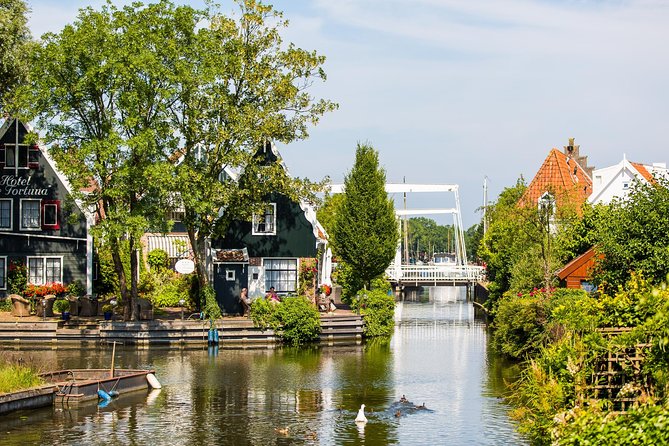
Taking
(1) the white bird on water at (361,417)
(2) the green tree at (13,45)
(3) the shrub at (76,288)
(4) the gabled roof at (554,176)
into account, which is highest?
(2) the green tree at (13,45)

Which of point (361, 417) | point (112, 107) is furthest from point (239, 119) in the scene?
point (361, 417)

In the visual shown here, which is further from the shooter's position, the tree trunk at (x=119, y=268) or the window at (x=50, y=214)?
the window at (x=50, y=214)

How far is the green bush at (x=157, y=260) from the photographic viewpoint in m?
58.3

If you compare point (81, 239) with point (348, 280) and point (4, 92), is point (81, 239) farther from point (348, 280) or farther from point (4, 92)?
point (348, 280)

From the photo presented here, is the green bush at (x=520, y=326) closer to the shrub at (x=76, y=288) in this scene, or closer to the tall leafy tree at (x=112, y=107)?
the tall leafy tree at (x=112, y=107)

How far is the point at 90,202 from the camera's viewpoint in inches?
1780

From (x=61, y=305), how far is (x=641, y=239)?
29.0 meters

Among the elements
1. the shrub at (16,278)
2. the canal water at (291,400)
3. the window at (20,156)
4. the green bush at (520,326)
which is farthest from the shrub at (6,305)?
the green bush at (520,326)

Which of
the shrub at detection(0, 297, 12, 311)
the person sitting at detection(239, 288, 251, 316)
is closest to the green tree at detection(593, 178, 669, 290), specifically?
the person sitting at detection(239, 288, 251, 316)

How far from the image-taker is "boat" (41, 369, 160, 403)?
96.9ft

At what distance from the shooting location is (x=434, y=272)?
8756cm

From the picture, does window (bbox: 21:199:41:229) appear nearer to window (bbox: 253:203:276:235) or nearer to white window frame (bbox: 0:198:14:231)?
white window frame (bbox: 0:198:14:231)

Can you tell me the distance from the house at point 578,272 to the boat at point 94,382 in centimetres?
2081

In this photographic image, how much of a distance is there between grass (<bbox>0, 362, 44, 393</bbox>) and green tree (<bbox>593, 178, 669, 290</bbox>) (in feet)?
63.9
